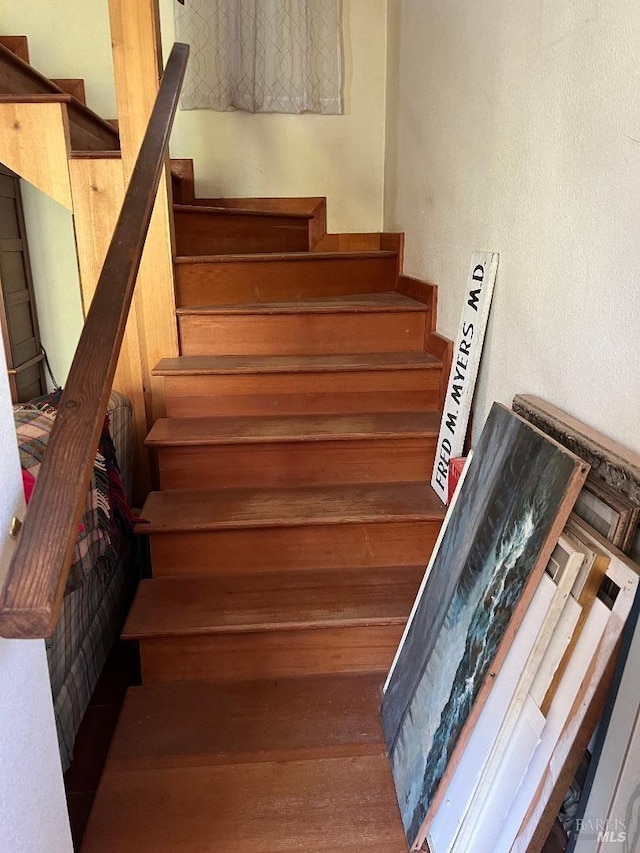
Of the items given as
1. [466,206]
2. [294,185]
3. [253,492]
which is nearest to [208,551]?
[253,492]

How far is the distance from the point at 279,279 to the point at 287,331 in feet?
1.07

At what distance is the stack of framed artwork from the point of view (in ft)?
2.97

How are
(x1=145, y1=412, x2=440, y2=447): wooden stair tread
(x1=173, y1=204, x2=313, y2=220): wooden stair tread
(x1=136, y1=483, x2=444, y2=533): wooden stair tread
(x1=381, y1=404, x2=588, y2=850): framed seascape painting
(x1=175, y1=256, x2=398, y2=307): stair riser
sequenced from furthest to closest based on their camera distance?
(x1=173, y1=204, x2=313, y2=220): wooden stair tread
(x1=175, y1=256, x2=398, y2=307): stair riser
(x1=145, y1=412, x2=440, y2=447): wooden stair tread
(x1=136, y1=483, x2=444, y2=533): wooden stair tread
(x1=381, y1=404, x2=588, y2=850): framed seascape painting

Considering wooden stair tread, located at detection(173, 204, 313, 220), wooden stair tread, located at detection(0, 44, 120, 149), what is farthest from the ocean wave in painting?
wooden stair tread, located at detection(0, 44, 120, 149)

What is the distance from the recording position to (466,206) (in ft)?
5.78

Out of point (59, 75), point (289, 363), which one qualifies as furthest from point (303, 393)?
point (59, 75)

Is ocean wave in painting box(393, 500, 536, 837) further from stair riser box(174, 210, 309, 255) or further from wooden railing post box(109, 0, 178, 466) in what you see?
stair riser box(174, 210, 309, 255)

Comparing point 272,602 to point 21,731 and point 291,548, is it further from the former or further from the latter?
point 21,731

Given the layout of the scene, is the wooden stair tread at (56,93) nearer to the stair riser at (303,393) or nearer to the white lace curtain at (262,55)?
the white lace curtain at (262,55)

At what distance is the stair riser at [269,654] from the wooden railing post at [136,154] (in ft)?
2.73

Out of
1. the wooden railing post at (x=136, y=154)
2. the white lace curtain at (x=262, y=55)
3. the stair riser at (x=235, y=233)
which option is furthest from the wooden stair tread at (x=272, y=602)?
the white lace curtain at (x=262, y=55)

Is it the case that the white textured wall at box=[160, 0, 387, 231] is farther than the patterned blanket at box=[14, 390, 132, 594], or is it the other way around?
the white textured wall at box=[160, 0, 387, 231]

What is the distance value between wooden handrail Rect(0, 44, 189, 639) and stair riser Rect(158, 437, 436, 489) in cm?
86

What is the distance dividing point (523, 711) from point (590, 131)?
1.01 meters
